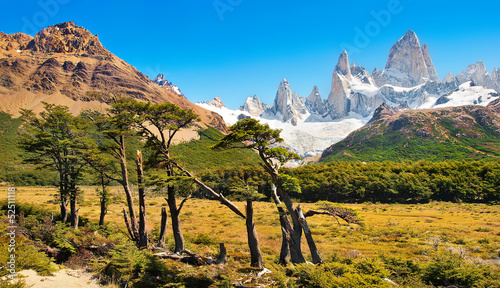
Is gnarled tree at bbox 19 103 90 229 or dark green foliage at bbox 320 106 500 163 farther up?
dark green foliage at bbox 320 106 500 163

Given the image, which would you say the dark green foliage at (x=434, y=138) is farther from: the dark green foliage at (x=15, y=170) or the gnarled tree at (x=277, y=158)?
the dark green foliage at (x=15, y=170)

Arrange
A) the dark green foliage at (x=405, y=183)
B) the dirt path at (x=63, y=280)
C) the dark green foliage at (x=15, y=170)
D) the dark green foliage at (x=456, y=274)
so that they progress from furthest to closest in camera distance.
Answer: the dark green foliage at (x=15, y=170)
the dark green foliage at (x=405, y=183)
the dark green foliage at (x=456, y=274)
the dirt path at (x=63, y=280)

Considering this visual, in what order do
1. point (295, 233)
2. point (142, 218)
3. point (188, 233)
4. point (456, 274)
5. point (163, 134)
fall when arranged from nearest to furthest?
1. point (456, 274)
2. point (295, 233)
3. point (163, 134)
4. point (142, 218)
5. point (188, 233)

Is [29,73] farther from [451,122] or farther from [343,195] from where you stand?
[451,122]

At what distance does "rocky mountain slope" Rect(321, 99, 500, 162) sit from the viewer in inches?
5266

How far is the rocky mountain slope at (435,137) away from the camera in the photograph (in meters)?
134

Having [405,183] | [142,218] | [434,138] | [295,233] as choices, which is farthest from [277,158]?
[434,138]

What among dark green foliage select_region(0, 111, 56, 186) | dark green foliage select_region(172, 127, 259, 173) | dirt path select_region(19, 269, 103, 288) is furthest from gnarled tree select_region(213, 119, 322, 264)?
dark green foliage select_region(172, 127, 259, 173)

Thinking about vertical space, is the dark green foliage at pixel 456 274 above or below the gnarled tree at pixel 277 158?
below

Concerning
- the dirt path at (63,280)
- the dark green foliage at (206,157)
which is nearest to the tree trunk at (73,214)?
the dirt path at (63,280)

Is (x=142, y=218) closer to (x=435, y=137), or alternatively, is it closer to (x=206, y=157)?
(x=206, y=157)

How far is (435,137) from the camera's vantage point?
502ft

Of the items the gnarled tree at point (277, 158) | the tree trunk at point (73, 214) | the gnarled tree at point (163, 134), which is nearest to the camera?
the gnarled tree at point (277, 158)

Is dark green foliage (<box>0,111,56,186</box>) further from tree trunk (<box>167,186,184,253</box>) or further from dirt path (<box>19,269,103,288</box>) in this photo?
dirt path (<box>19,269,103,288</box>)
